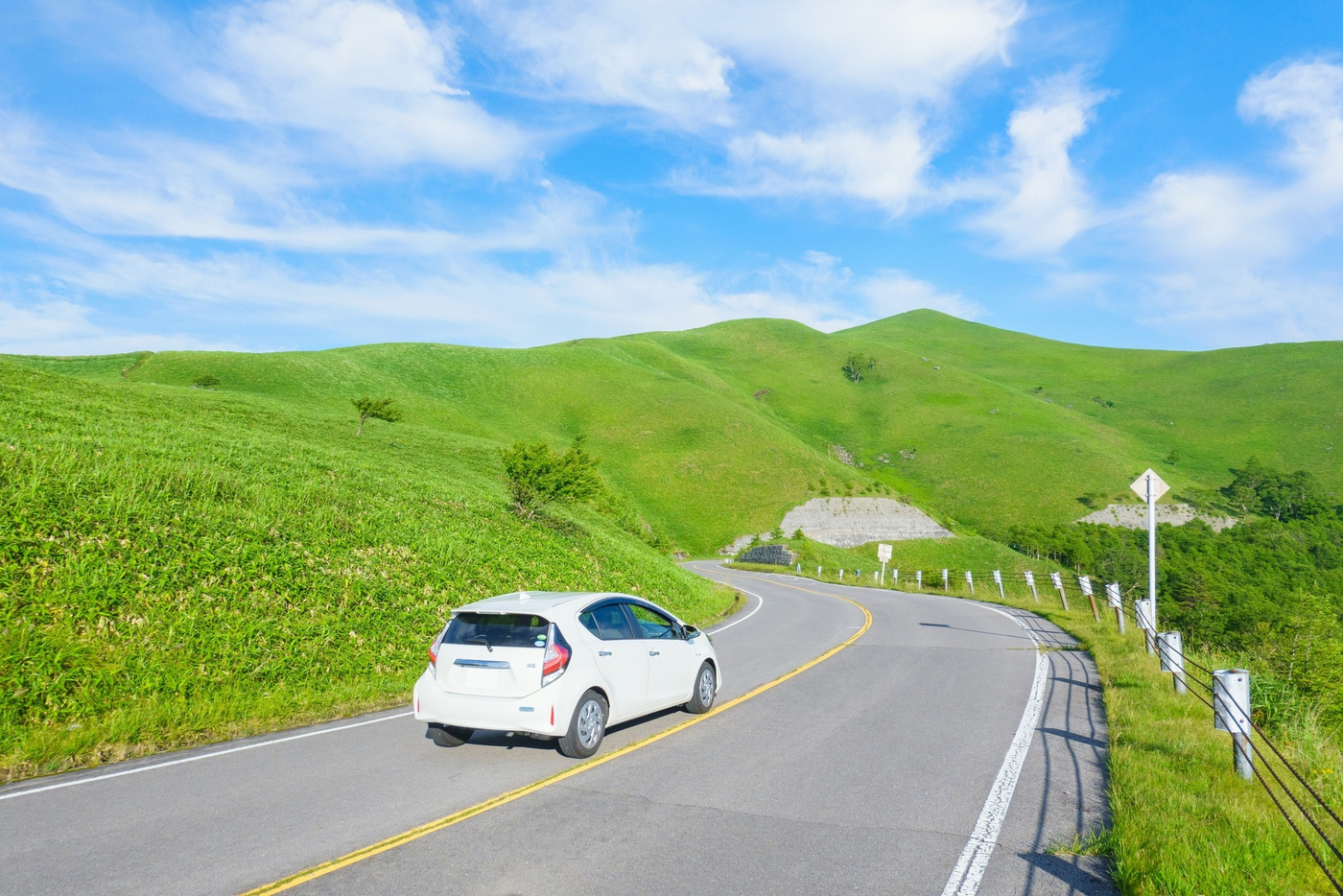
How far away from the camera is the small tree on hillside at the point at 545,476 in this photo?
22141mm

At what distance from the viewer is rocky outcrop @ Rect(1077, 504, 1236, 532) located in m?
91.4

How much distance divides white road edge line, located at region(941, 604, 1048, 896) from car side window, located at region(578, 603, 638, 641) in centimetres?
404

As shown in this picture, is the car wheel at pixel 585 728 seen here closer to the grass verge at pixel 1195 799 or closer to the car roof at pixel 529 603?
the car roof at pixel 529 603

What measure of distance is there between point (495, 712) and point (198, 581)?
6.18 metres

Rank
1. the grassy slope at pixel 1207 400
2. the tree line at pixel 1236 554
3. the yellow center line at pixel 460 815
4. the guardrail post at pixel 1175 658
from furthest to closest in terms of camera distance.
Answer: the grassy slope at pixel 1207 400 → the tree line at pixel 1236 554 → the guardrail post at pixel 1175 658 → the yellow center line at pixel 460 815

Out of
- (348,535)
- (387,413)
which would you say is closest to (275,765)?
(348,535)

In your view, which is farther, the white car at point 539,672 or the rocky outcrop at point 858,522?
the rocky outcrop at point 858,522

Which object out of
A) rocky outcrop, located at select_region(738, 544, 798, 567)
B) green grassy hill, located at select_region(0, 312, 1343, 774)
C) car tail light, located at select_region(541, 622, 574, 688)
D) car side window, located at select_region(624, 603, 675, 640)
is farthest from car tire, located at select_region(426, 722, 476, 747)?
rocky outcrop, located at select_region(738, 544, 798, 567)

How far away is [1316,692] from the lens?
1198 cm

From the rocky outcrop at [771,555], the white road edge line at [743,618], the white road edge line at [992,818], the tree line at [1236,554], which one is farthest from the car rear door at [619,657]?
the rocky outcrop at [771,555]

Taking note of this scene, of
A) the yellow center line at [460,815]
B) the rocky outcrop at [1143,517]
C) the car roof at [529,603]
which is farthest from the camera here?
the rocky outcrop at [1143,517]

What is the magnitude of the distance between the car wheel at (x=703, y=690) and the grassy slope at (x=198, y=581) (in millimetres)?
4298

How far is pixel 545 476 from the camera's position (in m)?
22.2

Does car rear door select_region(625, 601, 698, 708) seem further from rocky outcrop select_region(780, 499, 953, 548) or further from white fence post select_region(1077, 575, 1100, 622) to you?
rocky outcrop select_region(780, 499, 953, 548)
